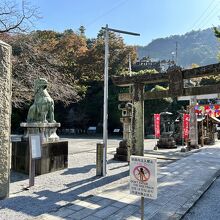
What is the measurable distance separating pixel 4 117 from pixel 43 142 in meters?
2.71

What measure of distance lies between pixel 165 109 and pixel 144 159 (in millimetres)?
27975

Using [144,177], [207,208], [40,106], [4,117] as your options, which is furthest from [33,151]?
[207,208]

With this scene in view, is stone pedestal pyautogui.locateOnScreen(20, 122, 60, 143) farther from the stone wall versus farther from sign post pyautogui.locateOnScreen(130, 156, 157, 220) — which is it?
sign post pyautogui.locateOnScreen(130, 156, 157, 220)

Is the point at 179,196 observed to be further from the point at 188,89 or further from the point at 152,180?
the point at 188,89

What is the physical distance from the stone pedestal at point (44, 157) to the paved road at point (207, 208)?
Answer: 4.70m

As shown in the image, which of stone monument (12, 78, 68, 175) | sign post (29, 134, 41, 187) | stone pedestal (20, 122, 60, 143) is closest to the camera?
sign post (29, 134, 41, 187)

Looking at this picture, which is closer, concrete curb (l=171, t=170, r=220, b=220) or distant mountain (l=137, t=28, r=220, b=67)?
concrete curb (l=171, t=170, r=220, b=220)

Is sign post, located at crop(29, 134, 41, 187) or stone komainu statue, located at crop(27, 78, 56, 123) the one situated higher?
stone komainu statue, located at crop(27, 78, 56, 123)

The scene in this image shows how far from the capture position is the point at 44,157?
332 inches

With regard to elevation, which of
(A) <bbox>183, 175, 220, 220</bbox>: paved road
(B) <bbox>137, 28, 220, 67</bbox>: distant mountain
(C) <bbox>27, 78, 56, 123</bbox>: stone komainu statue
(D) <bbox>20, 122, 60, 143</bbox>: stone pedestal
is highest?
(B) <bbox>137, 28, 220, 67</bbox>: distant mountain

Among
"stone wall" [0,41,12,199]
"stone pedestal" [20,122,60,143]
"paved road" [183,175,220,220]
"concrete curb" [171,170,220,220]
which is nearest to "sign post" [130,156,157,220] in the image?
"concrete curb" [171,170,220,220]

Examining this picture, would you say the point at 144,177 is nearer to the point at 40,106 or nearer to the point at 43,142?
the point at 43,142

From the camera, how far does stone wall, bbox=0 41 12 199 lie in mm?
5879

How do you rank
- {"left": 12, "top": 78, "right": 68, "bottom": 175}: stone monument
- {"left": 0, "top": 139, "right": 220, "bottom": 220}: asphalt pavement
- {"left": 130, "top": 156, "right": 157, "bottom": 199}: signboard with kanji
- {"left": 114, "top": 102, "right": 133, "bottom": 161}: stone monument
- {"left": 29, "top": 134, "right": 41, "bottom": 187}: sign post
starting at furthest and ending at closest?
{"left": 114, "top": 102, "right": 133, "bottom": 161}: stone monument, {"left": 12, "top": 78, "right": 68, "bottom": 175}: stone monument, {"left": 29, "top": 134, "right": 41, "bottom": 187}: sign post, {"left": 0, "top": 139, "right": 220, "bottom": 220}: asphalt pavement, {"left": 130, "top": 156, "right": 157, "bottom": 199}: signboard with kanji
